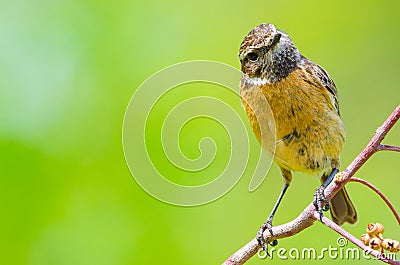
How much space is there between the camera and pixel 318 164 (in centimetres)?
398

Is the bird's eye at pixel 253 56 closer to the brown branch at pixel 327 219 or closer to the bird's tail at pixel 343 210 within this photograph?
the brown branch at pixel 327 219

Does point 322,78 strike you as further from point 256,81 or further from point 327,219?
point 327,219

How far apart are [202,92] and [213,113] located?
0.71 ft

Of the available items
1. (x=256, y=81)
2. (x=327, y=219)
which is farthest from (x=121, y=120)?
(x=327, y=219)

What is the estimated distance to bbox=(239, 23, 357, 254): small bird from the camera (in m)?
3.81

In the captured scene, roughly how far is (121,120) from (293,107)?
1628 mm

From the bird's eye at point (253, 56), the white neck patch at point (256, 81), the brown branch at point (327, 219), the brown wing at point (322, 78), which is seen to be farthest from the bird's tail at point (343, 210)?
the brown branch at point (327, 219)

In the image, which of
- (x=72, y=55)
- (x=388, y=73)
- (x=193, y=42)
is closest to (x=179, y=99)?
(x=193, y=42)

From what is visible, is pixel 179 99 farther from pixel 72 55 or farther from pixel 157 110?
pixel 72 55

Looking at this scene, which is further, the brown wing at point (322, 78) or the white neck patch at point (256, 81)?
the brown wing at point (322, 78)

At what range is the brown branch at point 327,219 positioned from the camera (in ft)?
7.49

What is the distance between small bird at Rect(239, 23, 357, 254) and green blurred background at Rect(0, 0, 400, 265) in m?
0.94

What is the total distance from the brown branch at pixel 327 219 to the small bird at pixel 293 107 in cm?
96

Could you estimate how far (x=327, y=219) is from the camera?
2426 mm
